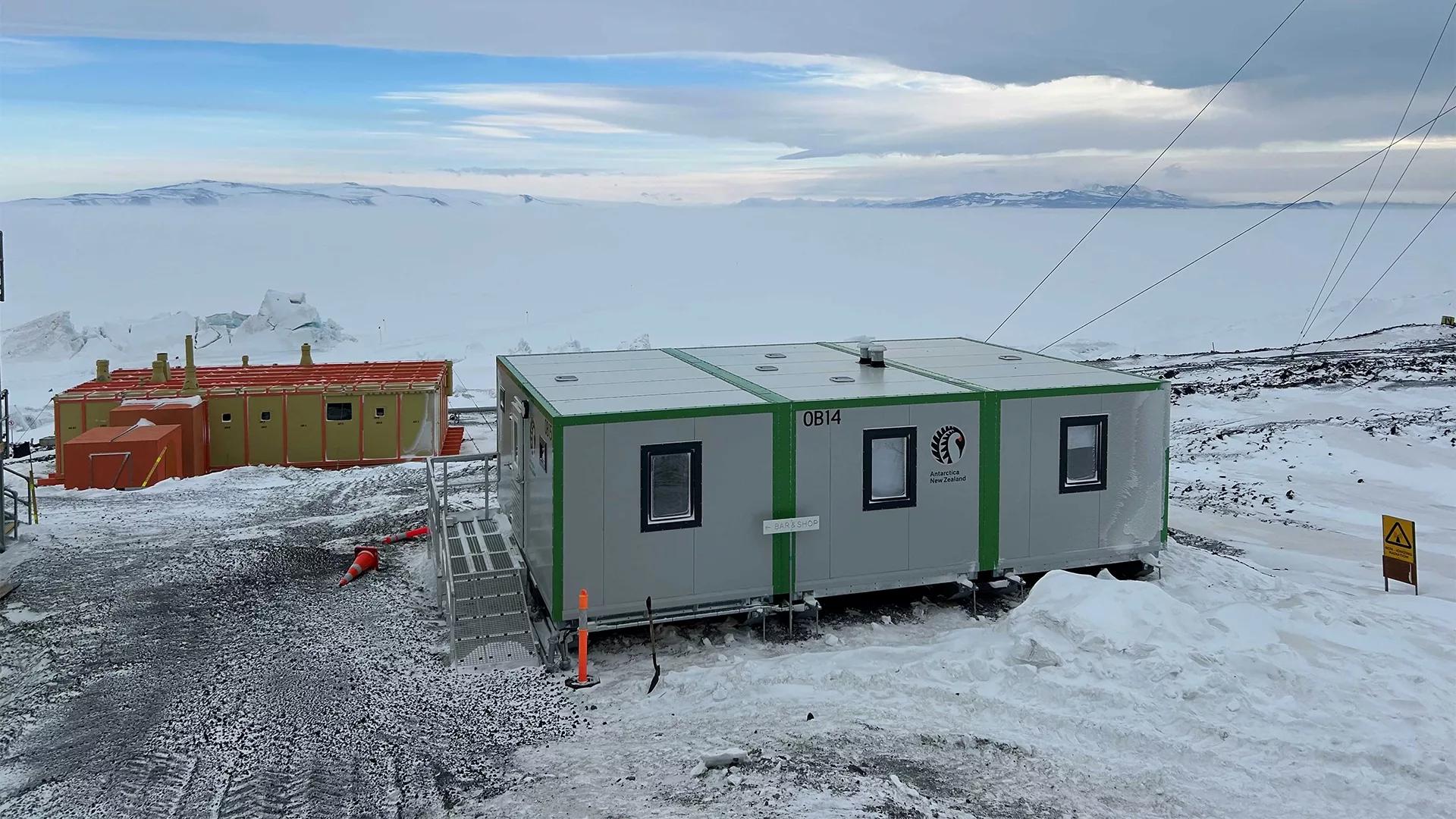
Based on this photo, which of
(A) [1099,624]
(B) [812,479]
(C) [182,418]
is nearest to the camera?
(A) [1099,624]

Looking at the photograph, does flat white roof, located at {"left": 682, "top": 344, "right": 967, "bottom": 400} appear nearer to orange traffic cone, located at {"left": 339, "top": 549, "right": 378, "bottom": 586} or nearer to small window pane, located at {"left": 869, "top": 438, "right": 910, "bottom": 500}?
small window pane, located at {"left": 869, "top": 438, "right": 910, "bottom": 500}

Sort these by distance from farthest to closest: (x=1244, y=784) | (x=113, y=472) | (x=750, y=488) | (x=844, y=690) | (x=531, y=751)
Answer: (x=113, y=472), (x=750, y=488), (x=844, y=690), (x=531, y=751), (x=1244, y=784)

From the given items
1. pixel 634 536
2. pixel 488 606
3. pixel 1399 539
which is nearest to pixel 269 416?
pixel 488 606

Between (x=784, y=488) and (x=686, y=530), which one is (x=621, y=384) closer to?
(x=686, y=530)

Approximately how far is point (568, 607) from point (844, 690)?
3.18m

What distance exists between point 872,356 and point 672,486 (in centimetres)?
479

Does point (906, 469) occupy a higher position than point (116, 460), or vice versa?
point (906, 469)

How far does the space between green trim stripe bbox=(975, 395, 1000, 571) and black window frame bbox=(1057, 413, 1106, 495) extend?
936 millimetres

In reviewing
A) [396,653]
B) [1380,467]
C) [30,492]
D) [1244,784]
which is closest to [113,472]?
[30,492]

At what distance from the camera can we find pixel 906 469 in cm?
1402

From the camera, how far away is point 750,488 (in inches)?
523

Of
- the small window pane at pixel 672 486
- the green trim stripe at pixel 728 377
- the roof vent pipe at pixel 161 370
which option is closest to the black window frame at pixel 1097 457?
the green trim stripe at pixel 728 377

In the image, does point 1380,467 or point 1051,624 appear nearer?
point 1051,624

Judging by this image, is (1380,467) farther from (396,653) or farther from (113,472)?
(113,472)
